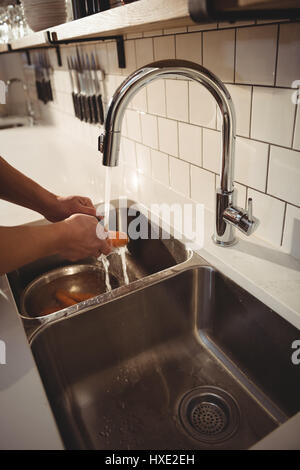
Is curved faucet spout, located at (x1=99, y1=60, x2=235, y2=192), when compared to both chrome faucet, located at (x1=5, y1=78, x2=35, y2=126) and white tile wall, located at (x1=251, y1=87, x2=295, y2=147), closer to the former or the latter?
white tile wall, located at (x1=251, y1=87, x2=295, y2=147)

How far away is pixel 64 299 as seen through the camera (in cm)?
101

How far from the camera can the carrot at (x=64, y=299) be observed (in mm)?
999

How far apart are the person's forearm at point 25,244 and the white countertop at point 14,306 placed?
0.34 feet

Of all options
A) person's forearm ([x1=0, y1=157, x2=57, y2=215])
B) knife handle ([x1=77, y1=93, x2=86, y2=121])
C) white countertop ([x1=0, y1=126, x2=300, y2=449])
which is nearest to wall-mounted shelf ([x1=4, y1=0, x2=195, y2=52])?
person's forearm ([x1=0, y1=157, x2=57, y2=215])

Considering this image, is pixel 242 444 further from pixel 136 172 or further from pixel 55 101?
pixel 55 101

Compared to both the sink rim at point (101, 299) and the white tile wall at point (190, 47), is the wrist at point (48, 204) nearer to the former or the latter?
the sink rim at point (101, 299)

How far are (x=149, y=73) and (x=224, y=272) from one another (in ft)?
1.43

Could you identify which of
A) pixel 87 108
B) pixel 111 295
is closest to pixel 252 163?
pixel 111 295

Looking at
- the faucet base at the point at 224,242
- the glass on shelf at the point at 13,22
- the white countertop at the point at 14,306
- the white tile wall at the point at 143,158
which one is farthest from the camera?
the glass on shelf at the point at 13,22

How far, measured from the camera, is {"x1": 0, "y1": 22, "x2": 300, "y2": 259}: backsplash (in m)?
0.71

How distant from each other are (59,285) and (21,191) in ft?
0.99

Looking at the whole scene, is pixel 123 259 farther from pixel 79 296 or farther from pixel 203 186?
pixel 203 186

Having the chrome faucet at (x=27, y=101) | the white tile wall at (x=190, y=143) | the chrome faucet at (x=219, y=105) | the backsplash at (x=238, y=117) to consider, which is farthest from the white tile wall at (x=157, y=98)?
the chrome faucet at (x=27, y=101)

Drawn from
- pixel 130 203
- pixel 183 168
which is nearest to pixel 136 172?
pixel 130 203
